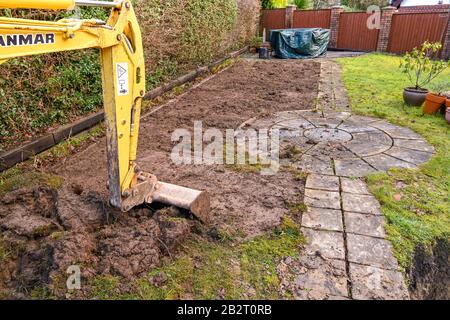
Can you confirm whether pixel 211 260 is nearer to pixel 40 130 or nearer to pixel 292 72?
pixel 40 130

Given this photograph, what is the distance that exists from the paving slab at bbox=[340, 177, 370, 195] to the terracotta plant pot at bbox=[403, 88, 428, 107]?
3.89 m

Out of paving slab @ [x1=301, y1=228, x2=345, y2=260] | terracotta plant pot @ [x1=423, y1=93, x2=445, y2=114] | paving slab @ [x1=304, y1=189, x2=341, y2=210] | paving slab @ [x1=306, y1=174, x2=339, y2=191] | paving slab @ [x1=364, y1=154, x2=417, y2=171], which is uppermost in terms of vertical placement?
terracotta plant pot @ [x1=423, y1=93, x2=445, y2=114]

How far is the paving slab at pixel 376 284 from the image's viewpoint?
2.29 metres

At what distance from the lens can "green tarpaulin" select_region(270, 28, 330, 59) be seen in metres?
14.0

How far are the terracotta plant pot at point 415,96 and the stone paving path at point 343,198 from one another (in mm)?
1465

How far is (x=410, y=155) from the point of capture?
4.48 m

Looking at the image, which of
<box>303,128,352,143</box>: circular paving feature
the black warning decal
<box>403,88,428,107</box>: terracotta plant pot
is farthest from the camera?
<box>403,88,428,107</box>: terracotta plant pot

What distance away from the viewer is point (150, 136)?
16.9ft

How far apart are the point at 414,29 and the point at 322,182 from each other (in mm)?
14623

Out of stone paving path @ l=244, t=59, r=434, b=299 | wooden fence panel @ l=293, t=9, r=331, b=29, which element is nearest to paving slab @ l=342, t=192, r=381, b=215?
stone paving path @ l=244, t=59, r=434, b=299

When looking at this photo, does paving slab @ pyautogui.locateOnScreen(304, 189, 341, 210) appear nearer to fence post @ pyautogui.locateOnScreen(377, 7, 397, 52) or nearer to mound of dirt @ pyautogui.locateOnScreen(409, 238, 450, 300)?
mound of dirt @ pyautogui.locateOnScreen(409, 238, 450, 300)

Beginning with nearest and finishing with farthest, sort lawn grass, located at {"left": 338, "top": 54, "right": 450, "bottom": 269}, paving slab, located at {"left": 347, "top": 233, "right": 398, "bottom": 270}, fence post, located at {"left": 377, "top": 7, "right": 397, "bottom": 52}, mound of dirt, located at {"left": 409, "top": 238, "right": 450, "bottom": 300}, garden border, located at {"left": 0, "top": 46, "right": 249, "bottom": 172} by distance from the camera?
mound of dirt, located at {"left": 409, "top": 238, "right": 450, "bottom": 300}, paving slab, located at {"left": 347, "top": 233, "right": 398, "bottom": 270}, lawn grass, located at {"left": 338, "top": 54, "right": 450, "bottom": 269}, garden border, located at {"left": 0, "top": 46, "right": 249, "bottom": 172}, fence post, located at {"left": 377, "top": 7, "right": 397, "bottom": 52}

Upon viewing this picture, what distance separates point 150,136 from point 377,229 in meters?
3.47
